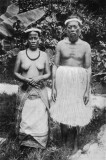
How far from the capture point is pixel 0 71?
11.5 metres

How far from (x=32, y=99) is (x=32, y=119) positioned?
0.99 ft

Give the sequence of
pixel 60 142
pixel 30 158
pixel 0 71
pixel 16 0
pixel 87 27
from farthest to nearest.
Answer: pixel 0 71 → pixel 16 0 → pixel 87 27 → pixel 60 142 → pixel 30 158

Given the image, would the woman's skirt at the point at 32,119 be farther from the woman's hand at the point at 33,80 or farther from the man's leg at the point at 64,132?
the man's leg at the point at 64,132

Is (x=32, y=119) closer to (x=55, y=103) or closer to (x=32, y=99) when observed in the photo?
(x=32, y=99)

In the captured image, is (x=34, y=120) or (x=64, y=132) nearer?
(x=34, y=120)

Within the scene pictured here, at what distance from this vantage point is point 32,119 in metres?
5.25

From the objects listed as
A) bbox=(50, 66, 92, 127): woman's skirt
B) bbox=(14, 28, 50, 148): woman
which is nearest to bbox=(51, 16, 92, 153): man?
bbox=(50, 66, 92, 127): woman's skirt

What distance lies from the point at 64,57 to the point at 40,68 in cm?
40

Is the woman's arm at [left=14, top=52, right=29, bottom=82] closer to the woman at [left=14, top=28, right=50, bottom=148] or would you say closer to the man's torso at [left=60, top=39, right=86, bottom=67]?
the woman at [left=14, top=28, right=50, bottom=148]

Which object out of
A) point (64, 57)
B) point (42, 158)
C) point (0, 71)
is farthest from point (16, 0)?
point (42, 158)

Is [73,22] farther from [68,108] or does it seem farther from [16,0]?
[16,0]

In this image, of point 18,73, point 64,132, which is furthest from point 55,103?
point 18,73

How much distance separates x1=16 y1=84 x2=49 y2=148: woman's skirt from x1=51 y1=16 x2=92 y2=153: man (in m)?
0.22

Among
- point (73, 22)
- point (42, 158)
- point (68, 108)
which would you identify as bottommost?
point (42, 158)
